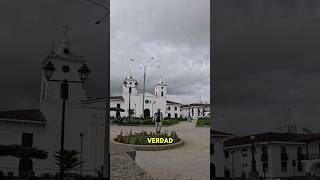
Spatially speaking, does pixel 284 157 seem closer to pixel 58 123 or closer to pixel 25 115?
pixel 58 123

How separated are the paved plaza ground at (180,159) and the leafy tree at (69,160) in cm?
78

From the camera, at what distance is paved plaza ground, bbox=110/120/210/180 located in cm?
635

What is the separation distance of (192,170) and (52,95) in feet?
7.50

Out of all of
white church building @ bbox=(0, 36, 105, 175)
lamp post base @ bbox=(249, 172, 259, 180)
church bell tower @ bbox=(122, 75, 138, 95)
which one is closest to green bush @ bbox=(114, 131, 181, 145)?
white church building @ bbox=(0, 36, 105, 175)

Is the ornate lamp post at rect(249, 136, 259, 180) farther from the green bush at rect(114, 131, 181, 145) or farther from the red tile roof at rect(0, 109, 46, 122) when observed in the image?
the red tile roof at rect(0, 109, 46, 122)

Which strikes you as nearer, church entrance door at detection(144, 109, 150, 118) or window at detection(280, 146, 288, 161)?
church entrance door at detection(144, 109, 150, 118)

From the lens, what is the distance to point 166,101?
263 inches

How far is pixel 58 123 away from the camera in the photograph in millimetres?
6539

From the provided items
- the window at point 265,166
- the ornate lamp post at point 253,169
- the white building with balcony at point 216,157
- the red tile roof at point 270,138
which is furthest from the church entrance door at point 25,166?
the window at point 265,166

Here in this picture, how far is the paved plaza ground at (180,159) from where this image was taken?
20.8 feet

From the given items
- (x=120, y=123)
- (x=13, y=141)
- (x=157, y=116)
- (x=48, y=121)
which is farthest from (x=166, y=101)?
(x=13, y=141)

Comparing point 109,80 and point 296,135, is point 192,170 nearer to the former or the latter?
point 109,80

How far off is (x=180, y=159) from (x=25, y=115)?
235cm

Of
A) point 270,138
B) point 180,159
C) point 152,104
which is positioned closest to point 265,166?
point 270,138
